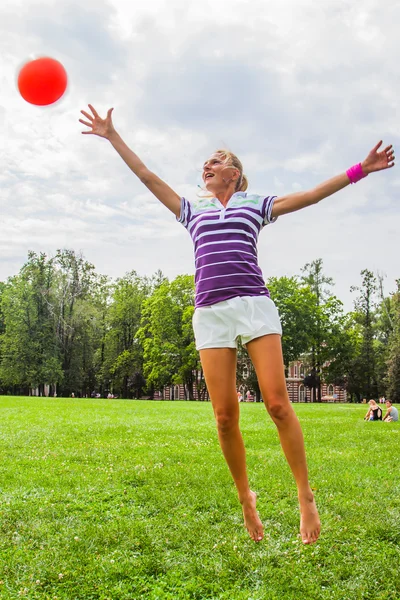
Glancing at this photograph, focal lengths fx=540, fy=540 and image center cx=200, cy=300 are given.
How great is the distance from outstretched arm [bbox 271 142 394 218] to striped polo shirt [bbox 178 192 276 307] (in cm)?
16

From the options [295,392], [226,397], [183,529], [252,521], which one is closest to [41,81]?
[226,397]

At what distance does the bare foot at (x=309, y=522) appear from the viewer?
418 centimetres

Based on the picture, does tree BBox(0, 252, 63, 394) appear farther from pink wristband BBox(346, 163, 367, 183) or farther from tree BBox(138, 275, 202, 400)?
pink wristband BBox(346, 163, 367, 183)

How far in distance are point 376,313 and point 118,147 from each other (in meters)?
68.1

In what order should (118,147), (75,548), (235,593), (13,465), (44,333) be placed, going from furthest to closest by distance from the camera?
(44,333), (13,465), (75,548), (118,147), (235,593)

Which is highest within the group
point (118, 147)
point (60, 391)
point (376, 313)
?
point (376, 313)

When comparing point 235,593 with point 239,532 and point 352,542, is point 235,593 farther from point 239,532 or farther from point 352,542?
point 352,542

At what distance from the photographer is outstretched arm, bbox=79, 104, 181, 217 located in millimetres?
4945

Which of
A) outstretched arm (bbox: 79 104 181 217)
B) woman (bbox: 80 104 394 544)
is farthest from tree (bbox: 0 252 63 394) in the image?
woman (bbox: 80 104 394 544)

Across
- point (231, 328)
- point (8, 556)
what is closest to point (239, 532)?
point (8, 556)

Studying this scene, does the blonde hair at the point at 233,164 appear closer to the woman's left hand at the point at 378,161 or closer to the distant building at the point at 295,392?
the woman's left hand at the point at 378,161

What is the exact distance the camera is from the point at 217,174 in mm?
4922

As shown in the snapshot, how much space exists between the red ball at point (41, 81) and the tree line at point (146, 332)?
5051cm

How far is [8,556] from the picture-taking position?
5.36m
